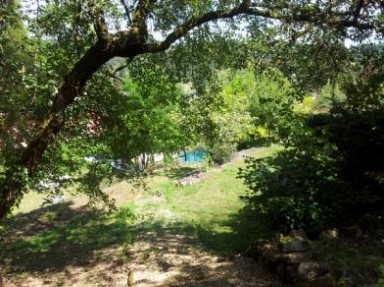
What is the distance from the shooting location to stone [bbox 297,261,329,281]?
21.0ft

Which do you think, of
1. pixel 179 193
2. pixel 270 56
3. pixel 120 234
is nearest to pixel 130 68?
pixel 270 56

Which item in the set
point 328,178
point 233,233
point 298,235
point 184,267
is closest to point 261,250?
point 298,235

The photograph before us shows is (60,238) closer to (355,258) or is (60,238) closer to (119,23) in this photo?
(119,23)

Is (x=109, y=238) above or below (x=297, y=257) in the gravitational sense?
below

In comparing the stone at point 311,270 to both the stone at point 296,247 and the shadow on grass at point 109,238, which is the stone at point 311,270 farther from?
the shadow on grass at point 109,238

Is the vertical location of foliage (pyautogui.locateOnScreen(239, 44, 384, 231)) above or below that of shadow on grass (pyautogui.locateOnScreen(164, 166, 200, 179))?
above

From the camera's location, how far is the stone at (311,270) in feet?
21.0

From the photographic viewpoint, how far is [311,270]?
6.48 m

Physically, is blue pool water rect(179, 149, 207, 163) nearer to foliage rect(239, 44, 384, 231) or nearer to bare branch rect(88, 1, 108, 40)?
foliage rect(239, 44, 384, 231)

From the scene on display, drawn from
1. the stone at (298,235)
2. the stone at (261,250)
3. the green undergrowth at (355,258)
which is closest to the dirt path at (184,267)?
the stone at (261,250)

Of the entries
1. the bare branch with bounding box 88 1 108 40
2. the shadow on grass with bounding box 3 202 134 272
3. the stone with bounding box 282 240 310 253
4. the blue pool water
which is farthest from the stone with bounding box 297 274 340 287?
the blue pool water

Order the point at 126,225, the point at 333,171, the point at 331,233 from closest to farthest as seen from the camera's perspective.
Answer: the point at 331,233 → the point at 333,171 → the point at 126,225

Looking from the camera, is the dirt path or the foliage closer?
the dirt path

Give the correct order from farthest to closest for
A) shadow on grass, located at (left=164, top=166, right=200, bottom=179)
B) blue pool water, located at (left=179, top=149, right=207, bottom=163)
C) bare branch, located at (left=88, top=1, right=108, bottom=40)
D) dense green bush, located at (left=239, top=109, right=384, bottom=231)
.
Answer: blue pool water, located at (left=179, top=149, right=207, bottom=163) → shadow on grass, located at (left=164, top=166, right=200, bottom=179) → dense green bush, located at (left=239, top=109, right=384, bottom=231) → bare branch, located at (left=88, top=1, right=108, bottom=40)
